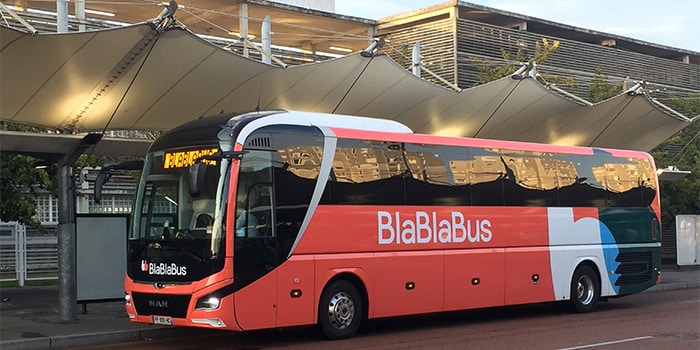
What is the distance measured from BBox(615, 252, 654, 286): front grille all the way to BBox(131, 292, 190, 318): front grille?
416 inches

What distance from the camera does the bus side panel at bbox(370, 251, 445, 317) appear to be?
15.1m

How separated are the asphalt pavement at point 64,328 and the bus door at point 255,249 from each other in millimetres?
2579

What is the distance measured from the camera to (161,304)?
1328 cm

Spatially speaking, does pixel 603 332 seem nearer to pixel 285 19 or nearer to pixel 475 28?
pixel 475 28

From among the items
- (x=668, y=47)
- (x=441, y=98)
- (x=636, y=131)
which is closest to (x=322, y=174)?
(x=441, y=98)

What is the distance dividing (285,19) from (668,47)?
21285 mm

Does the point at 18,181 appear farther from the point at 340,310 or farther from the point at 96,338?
the point at 340,310

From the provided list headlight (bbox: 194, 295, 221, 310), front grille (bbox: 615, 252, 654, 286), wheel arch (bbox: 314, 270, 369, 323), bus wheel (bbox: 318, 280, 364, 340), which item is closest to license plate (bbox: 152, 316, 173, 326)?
headlight (bbox: 194, 295, 221, 310)

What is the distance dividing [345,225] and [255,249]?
182 centimetres

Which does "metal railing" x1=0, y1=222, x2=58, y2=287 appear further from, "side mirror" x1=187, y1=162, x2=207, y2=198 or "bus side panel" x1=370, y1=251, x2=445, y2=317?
"side mirror" x1=187, y1=162, x2=207, y2=198

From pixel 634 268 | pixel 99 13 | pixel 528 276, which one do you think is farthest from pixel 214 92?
pixel 99 13

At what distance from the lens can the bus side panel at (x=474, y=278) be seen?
53.2 feet

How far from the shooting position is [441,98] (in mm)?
21453

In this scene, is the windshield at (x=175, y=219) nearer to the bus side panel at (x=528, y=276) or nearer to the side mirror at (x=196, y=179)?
the side mirror at (x=196, y=179)
